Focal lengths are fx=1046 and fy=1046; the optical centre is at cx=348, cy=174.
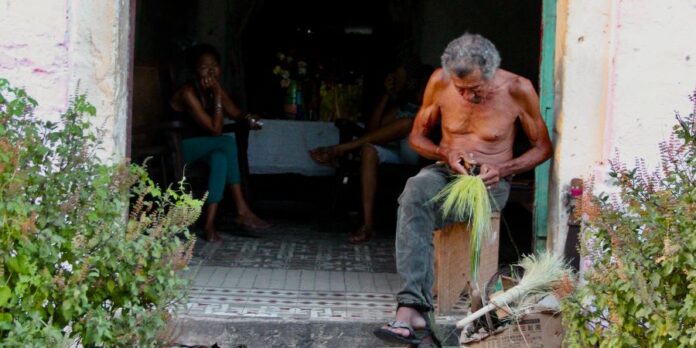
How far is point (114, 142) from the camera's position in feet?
17.7

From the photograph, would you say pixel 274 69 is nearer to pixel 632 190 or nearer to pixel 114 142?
pixel 114 142

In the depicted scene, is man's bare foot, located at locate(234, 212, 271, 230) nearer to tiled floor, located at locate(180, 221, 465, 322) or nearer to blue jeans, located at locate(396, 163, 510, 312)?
tiled floor, located at locate(180, 221, 465, 322)

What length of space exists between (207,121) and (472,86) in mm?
3165

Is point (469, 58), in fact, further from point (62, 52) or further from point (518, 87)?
point (62, 52)

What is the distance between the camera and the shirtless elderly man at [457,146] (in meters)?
5.09

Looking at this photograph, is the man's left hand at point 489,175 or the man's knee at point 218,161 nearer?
the man's left hand at point 489,175

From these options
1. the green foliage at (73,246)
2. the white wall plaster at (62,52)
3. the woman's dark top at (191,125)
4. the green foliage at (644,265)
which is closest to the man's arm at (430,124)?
the green foliage at (644,265)

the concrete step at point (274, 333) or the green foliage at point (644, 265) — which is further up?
the green foliage at point (644, 265)

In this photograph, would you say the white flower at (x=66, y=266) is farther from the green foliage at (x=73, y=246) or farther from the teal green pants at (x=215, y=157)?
the teal green pants at (x=215, y=157)

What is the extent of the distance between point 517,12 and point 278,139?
2.90m

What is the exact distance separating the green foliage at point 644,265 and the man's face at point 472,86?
3.93 ft

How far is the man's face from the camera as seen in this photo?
520cm

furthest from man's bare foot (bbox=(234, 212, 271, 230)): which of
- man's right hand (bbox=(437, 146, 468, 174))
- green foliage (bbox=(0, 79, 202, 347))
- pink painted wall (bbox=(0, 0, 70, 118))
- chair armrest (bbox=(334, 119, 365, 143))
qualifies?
green foliage (bbox=(0, 79, 202, 347))

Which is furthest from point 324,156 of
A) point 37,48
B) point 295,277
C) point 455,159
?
point 37,48
